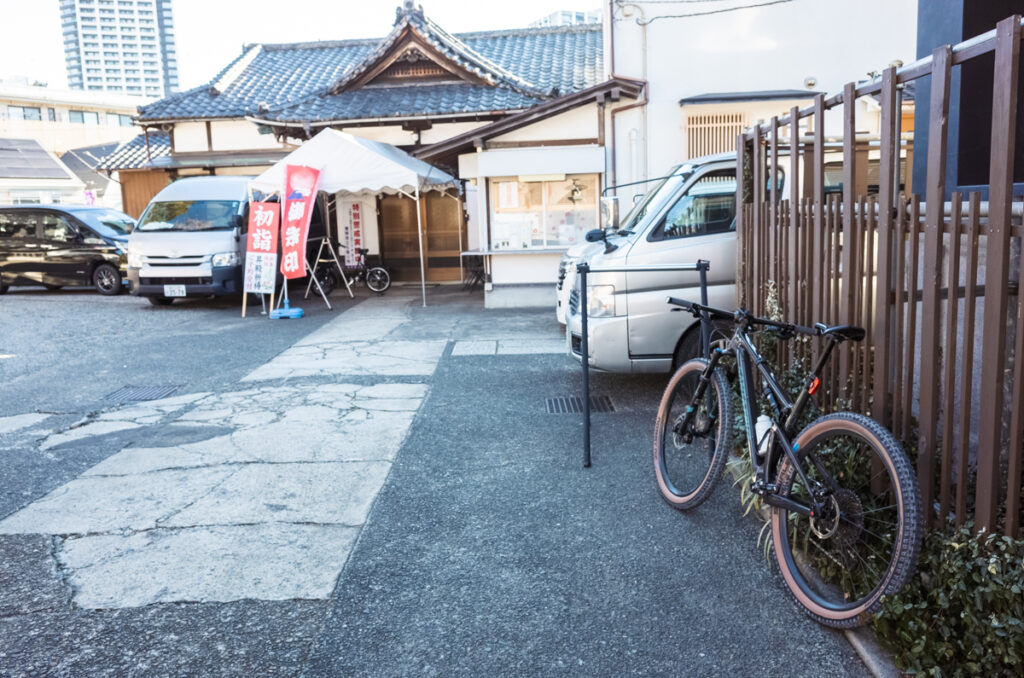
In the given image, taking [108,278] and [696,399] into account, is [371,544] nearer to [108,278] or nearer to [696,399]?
[696,399]

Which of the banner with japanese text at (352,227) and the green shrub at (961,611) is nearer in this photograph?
the green shrub at (961,611)

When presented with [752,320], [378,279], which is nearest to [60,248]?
[378,279]

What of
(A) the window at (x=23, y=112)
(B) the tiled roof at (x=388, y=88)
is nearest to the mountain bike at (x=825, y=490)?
(B) the tiled roof at (x=388, y=88)

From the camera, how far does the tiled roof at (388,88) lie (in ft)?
51.3

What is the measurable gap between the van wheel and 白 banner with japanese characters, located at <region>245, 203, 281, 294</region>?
522 centimetres

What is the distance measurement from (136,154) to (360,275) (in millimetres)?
8354

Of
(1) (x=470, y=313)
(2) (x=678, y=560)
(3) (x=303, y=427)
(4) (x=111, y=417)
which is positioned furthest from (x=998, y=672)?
(1) (x=470, y=313)

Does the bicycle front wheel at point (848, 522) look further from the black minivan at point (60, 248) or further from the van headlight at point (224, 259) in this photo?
the black minivan at point (60, 248)

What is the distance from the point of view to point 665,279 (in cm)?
643

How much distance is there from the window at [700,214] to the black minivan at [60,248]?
42.6ft

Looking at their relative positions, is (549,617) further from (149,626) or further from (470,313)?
(470,313)

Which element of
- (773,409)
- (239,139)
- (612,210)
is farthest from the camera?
(239,139)

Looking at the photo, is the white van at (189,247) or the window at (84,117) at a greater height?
the window at (84,117)

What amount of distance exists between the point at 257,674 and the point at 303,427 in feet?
11.1
